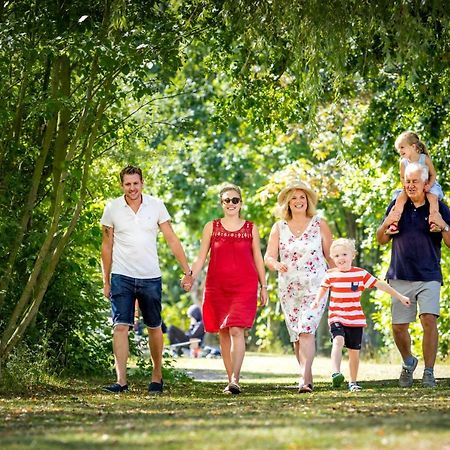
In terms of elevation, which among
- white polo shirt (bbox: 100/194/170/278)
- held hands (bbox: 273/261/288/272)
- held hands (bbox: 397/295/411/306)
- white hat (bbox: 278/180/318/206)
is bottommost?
held hands (bbox: 397/295/411/306)

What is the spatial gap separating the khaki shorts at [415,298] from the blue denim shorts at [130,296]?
2.29 m

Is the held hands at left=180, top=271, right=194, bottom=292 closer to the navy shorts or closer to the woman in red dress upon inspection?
the woman in red dress

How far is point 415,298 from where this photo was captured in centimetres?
1192

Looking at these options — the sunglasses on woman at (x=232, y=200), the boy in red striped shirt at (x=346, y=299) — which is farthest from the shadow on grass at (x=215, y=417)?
the sunglasses on woman at (x=232, y=200)

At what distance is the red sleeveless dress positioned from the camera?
39.2 feet

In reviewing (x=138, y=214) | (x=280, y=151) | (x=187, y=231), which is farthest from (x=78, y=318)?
(x=187, y=231)

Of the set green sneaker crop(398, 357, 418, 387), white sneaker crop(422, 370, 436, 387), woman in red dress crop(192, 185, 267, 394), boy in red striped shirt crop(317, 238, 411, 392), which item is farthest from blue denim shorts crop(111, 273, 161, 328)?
white sneaker crop(422, 370, 436, 387)

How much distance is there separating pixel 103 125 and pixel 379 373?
563 centimetres

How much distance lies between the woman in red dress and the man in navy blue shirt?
1305mm

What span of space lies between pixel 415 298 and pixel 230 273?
1.78 m

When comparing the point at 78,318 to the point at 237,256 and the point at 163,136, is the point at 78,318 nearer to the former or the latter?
the point at 237,256

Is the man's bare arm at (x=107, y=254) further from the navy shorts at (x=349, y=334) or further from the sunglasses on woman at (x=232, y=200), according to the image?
the navy shorts at (x=349, y=334)

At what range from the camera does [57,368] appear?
14.6m

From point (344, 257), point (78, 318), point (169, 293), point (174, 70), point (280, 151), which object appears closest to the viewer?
point (344, 257)
